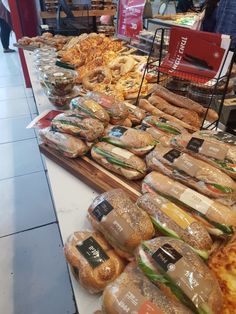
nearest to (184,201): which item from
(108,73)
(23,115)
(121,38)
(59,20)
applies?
(108,73)

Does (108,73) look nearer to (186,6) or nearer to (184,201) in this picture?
(184,201)

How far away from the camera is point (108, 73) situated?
1.48 m

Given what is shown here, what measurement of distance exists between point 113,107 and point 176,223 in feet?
1.74

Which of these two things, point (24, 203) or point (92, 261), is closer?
point (92, 261)

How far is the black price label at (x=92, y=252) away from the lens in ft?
1.67

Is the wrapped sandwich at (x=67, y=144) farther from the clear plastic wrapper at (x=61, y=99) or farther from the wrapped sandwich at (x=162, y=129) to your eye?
the clear plastic wrapper at (x=61, y=99)

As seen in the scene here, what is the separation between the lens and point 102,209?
0.58m

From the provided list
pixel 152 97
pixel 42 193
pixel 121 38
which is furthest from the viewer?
pixel 121 38

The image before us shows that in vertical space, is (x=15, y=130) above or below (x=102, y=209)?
A: below

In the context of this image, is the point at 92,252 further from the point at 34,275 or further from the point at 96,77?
the point at 96,77

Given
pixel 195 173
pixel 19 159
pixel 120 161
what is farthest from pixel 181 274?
pixel 19 159

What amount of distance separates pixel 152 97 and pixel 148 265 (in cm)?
81

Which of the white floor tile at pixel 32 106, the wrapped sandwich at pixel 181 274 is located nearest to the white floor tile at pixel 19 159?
the white floor tile at pixel 32 106

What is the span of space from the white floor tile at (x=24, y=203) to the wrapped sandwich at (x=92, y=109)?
0.86 metres
